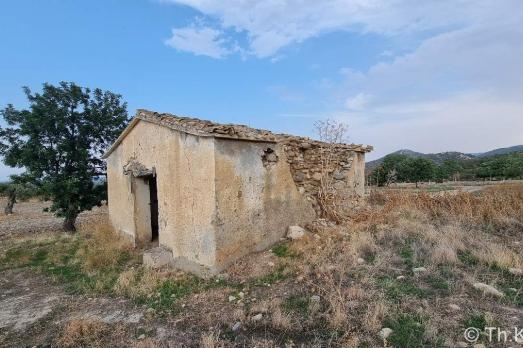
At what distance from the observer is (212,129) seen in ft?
17.8

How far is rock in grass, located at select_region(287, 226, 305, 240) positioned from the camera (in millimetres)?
6762

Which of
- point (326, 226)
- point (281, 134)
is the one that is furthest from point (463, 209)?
point (281, 134)

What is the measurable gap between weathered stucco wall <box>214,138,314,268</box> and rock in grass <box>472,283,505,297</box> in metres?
3.63

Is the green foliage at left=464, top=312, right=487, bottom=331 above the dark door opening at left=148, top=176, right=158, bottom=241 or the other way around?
the other way around

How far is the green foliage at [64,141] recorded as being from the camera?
1032cm

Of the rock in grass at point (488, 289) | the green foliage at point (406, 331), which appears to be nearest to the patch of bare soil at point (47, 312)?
the green foliage at point (406, 331)

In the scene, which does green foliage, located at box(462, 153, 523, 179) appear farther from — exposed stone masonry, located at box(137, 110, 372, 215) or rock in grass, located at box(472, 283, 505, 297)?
rock in grass, located at box(472, 283, 505, 297)

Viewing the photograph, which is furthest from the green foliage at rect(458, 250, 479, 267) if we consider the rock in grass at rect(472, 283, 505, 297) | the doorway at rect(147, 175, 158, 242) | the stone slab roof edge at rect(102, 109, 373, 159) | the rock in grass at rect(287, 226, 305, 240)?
the doorway at rect(147, 175, 158, 242)

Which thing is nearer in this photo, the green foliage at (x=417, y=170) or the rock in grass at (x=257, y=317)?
the rock in grass at (x=257, y=317)

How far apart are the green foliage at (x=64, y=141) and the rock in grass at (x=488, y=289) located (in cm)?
1111

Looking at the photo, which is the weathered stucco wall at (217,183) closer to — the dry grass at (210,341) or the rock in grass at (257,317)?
the rock in grass at (257,317)

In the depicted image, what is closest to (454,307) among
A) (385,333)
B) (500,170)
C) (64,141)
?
(385,333)

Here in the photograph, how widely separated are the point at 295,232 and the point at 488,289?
3.52m

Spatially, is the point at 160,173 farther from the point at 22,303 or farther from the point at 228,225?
the point at 22,303
